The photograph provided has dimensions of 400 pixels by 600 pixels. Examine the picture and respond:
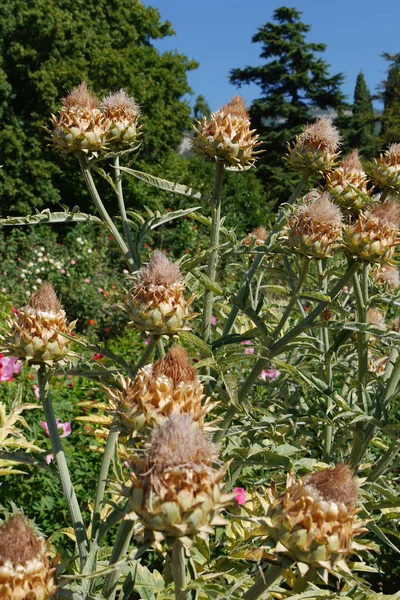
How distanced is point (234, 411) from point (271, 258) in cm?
93

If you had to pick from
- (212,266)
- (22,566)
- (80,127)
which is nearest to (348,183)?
(212,266)

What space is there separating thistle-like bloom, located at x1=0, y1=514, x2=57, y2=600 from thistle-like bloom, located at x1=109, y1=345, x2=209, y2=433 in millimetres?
298

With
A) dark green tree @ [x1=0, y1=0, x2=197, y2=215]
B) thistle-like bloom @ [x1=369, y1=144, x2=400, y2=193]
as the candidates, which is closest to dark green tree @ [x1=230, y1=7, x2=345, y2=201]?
dark green tree @ [x1=0, y1=0, x2=197, y2=215]

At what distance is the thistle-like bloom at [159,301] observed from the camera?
1596 millimetres

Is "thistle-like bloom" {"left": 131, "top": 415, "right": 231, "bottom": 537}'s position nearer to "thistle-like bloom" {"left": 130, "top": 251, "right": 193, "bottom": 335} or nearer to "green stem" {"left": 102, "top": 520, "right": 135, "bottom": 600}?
"green stem" {"left": 102, "top": 520, "right": 135, "bottom": 600}

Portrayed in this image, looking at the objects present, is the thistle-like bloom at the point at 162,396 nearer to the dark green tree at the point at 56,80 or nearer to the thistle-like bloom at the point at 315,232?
the thistle-like bloom at the point at 315,232

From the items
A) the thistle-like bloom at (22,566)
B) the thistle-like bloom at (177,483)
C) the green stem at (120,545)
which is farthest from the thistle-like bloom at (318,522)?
the thistle-like bloom at (22,566)

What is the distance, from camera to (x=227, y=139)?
224cm

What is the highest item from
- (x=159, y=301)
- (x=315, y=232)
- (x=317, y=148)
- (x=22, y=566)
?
(x=317, y=148)

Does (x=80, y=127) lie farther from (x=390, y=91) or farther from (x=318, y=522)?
(x=390, y=91)

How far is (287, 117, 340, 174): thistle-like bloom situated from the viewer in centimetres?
238

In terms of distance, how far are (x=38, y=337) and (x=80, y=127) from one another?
860mm

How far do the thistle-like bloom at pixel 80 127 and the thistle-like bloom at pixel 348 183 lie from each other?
900mm

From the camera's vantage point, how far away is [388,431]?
5.87ft
